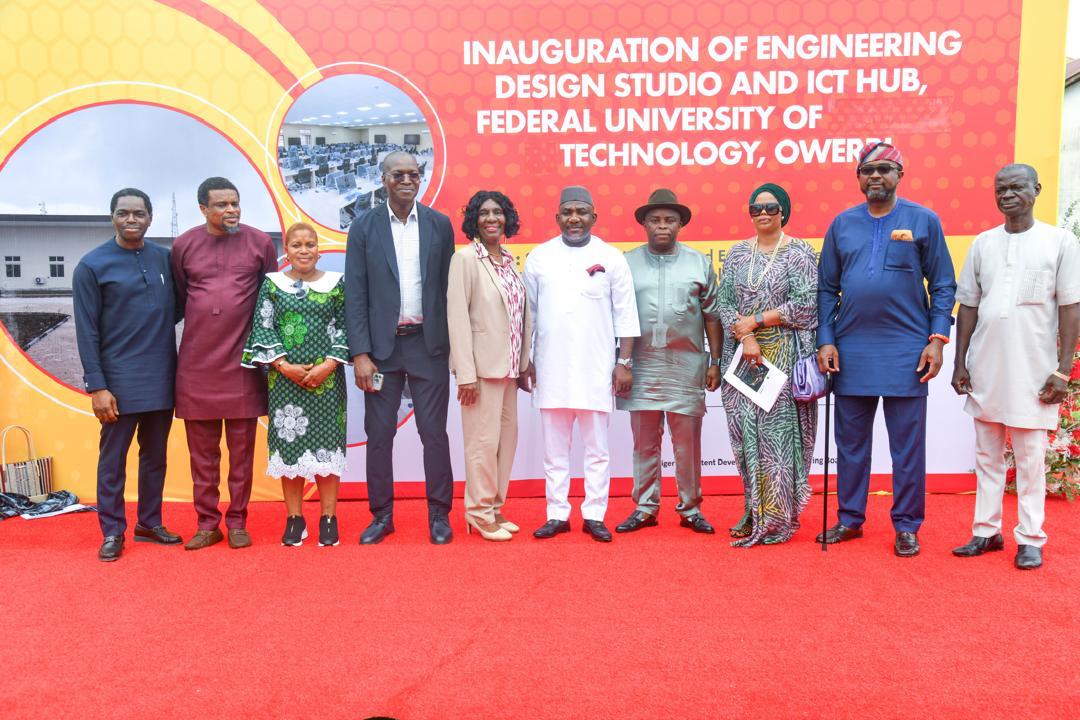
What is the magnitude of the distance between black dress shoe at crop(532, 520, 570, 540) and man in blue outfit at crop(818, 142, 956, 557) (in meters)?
1.30

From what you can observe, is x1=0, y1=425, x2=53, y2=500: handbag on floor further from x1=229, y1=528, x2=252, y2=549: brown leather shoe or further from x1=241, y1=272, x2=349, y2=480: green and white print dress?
x1=241, y1=272, x2=349, y2=480: green and white print dress

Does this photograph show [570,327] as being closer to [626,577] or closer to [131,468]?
[626,577]

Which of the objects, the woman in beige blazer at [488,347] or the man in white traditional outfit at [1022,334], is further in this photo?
the woman in beige blazer at [488,347]

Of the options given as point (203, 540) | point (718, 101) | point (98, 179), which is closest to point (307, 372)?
point (203, 540)

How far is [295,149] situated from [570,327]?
219 centimetres

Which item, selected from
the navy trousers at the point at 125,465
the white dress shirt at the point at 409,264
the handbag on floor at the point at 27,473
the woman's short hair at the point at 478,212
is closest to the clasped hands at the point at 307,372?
the white dress shirt at the point at 409,264

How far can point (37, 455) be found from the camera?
5004 millimetres

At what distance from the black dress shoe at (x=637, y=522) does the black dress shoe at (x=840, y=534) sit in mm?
828

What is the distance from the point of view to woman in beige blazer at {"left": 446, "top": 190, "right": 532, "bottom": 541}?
392 centimetres

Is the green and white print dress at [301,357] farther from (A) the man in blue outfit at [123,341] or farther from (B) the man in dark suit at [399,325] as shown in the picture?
(A) the man in blue outfit at [123,341]

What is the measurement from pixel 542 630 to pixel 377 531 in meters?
1.47

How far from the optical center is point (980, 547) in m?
3.77

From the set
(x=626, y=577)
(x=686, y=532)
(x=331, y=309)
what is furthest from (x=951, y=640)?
(x=331, y=309)

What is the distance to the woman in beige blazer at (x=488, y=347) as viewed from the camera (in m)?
3.92
